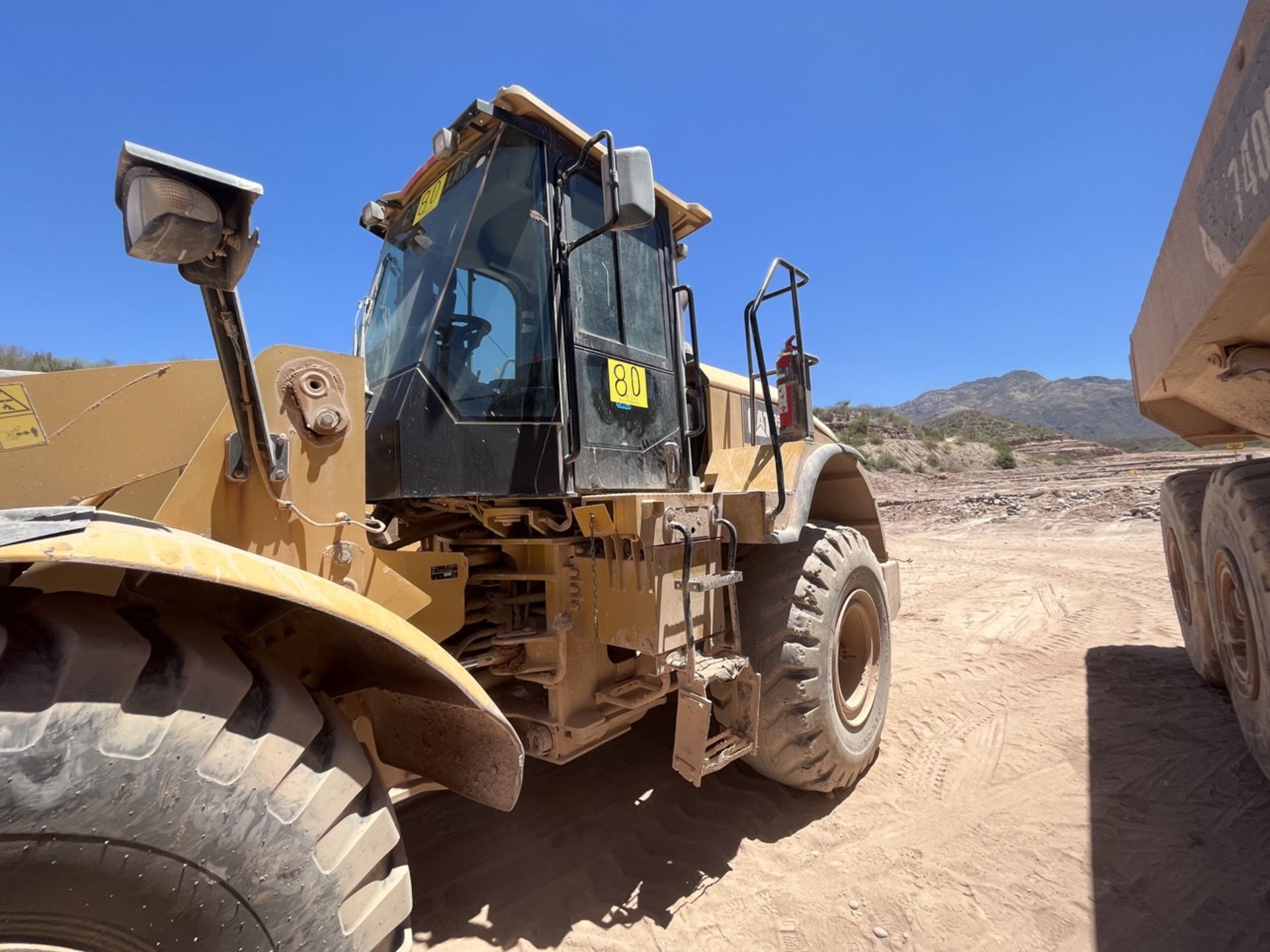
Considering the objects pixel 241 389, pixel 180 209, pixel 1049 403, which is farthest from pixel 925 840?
pixel 1049 403

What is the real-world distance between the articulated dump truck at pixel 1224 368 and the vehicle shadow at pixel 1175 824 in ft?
0.90

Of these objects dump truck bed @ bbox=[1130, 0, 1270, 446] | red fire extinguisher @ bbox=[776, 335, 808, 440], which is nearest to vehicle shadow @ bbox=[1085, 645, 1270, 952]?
dump truck bed @ bbox=[1130, 0, 1270, 446]

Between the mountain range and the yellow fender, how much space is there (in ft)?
302

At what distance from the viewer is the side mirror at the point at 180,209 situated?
3.99ft

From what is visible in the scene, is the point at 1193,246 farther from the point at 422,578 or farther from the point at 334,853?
the point at 334,853

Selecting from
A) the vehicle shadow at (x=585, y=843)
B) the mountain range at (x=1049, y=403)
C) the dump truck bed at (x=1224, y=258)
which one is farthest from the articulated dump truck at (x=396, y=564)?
the mountain range at (x=1049, y=403)

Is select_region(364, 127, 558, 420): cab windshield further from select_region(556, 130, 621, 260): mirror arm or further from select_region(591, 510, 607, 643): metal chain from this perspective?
select_region(591, 510, 607, 643): metal chain

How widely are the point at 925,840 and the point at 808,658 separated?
95cm

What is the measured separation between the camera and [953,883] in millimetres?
2662

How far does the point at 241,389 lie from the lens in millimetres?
1681

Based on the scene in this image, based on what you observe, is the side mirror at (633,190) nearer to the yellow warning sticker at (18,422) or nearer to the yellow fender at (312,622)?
the yellow fender at (312,622)

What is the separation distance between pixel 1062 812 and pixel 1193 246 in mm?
2460

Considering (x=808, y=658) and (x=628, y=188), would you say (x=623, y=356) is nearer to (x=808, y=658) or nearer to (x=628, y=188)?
(x=628, y=188)

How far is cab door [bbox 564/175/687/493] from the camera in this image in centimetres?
265
